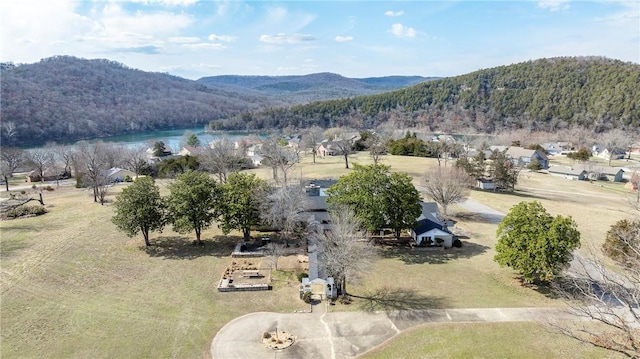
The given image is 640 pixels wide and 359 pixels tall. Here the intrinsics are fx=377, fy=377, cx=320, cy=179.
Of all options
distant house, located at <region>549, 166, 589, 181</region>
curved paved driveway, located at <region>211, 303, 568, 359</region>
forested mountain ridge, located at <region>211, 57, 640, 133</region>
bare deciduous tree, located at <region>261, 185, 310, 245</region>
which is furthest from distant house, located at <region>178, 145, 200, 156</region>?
distant house, located at <region>549, 166, 589, 181</region>

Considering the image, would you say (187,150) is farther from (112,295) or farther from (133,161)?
(112,295)

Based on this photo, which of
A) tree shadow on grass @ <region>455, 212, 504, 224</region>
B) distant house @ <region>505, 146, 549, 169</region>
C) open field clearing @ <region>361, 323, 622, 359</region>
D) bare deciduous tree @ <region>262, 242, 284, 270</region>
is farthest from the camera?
distant house @ <region>505, 146, 549, 169</region>

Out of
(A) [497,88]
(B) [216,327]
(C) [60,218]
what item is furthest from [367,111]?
(B) [216,327]

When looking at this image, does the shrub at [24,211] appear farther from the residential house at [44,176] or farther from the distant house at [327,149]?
the distant house at [327,149]

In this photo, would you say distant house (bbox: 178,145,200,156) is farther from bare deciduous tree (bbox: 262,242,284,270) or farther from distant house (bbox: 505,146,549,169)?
distant house (bbox: 505,146,549,169)

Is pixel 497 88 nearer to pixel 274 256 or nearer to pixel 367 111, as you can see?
pixel 367 111

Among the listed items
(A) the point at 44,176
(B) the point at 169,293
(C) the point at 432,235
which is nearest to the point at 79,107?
(A) the point at 44,176

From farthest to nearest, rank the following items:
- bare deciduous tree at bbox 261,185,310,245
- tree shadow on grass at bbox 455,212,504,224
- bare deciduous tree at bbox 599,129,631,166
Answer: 1. bare deciduous tree at bbox 599,129,631,166
2. tree shadow on grass at bbox 455,212,504,224
3. bare deciduous tree at bbox 261,185,310,245
